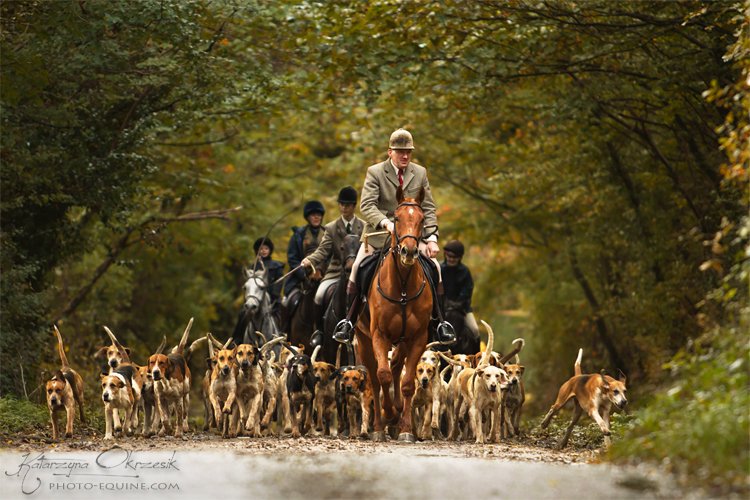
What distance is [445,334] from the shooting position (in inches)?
500

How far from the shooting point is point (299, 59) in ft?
68.0

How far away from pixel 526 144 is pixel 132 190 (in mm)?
12321

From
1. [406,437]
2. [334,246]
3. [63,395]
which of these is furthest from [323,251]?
[63,395]

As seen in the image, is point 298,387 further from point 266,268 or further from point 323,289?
point 266,268

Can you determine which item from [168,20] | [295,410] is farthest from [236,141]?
[295,410]

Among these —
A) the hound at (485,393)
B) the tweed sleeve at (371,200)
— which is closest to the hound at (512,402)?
the hound at (485,393)

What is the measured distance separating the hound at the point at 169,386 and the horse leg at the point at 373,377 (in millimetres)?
2341

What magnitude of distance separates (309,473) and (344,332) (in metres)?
5.05

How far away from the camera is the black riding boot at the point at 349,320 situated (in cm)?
1277

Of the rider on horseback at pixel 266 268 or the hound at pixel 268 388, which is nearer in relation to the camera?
the hound at pixel 268 388

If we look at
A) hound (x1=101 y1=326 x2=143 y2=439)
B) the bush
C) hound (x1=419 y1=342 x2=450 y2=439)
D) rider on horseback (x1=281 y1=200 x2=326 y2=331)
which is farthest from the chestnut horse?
rider on horseback (x1=281 y1=200 x2=326 y2=331)

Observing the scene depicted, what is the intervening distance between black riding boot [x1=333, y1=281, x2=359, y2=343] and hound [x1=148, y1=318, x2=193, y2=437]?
6.98ft

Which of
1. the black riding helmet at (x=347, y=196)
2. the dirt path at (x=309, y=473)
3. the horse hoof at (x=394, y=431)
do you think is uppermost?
the black riding helmet at (x=347, y=196)

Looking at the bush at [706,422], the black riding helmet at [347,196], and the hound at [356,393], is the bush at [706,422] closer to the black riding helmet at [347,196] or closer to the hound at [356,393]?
the hound at [356,393]
